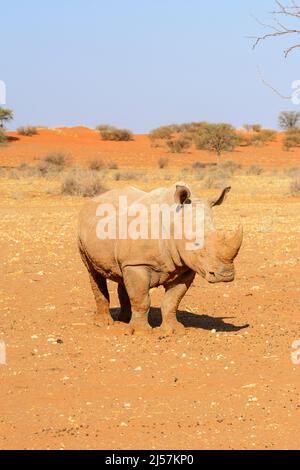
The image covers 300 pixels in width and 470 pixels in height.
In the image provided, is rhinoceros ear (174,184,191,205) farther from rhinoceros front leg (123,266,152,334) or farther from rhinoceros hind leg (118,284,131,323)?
rhinoceros hind leg (118,284,131,323)

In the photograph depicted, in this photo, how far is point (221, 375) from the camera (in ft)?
21.4

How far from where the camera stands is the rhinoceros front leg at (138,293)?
762 cm

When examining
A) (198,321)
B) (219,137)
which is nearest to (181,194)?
(198,321)

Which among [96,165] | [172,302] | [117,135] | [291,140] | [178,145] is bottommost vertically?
[172,302]

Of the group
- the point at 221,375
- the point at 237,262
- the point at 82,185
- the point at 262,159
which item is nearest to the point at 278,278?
the point at 237,262

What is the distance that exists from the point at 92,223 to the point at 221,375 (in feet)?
8.17

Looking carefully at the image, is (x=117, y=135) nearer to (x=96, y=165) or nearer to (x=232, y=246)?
(x=96, y=165)

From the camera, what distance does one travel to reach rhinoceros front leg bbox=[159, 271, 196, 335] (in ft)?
25.8

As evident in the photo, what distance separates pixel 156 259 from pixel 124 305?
4.13 ft

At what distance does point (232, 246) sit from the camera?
274 inches

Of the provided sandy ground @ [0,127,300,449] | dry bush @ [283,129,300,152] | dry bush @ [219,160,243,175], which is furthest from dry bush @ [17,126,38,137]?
sandy ground @ [0,127,300,449]

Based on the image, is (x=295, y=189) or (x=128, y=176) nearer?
(x=295, y=189)
